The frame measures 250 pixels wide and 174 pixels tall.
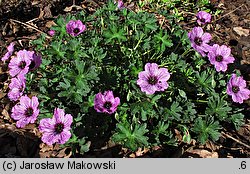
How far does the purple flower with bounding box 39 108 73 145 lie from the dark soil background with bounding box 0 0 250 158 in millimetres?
529

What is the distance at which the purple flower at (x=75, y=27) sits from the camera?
326cm

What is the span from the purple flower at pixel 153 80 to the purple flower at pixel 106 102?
0.80 ft

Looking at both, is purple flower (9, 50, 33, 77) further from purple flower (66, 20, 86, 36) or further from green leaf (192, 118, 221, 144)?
green leaf (192, 118, 221, 144)

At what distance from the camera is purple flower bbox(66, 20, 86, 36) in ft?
10.7

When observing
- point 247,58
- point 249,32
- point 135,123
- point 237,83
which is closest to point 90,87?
point 135,123

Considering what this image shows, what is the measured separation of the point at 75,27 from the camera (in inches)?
130

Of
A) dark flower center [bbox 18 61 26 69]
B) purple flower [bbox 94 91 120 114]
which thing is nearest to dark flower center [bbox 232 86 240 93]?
purple flower [bbox 94 91 120 114]

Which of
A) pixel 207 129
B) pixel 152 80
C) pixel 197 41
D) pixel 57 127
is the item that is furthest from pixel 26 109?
pixel 197 41

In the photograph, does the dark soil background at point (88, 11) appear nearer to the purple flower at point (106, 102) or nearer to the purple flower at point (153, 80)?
the purple flower at point (106, 102)

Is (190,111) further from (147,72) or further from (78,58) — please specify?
(78,58)

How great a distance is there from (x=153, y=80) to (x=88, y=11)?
2.23m

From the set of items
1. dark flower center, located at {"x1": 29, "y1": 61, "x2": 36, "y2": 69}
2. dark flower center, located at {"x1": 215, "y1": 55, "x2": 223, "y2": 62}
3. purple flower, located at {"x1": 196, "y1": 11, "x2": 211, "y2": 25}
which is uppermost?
purple flower, located at {"x1": 196, "y1": 11, "x2": 211, "y2": 25}

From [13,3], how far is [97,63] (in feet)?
6.77

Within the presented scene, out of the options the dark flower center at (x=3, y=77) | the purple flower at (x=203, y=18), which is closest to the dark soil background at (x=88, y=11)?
the dark flower center at (x=3, y=77)
